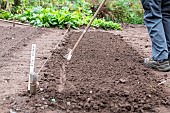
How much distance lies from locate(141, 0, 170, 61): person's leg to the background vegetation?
4.90 meters

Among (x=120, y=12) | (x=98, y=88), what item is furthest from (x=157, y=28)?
(x=120, y=12)

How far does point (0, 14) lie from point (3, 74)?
6701 millimetres

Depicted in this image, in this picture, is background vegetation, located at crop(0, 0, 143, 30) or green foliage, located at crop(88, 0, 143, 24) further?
green foliage, located at crop(88, 0, 143, 24)

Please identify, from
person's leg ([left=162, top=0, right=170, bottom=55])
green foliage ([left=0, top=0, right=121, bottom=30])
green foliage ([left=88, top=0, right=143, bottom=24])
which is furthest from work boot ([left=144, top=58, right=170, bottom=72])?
green foliage ([left=88, top=0, right=143, bottom=24])

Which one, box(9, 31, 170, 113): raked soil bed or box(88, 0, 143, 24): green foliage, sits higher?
box(9, 31, 170, 113): raked soil bed

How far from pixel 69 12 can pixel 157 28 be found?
6.48m

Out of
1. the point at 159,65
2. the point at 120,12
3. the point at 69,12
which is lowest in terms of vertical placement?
the point at 120,12

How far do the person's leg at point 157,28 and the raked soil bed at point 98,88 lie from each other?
252 mm

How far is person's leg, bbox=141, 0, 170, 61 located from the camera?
3.86m

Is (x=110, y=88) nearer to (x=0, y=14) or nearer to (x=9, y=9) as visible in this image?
(x=0, y=14)

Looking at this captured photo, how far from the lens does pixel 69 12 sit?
33.3 feet

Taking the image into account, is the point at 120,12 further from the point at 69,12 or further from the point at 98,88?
the point at 98,88

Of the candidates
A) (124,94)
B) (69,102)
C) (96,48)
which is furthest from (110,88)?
(96,48)

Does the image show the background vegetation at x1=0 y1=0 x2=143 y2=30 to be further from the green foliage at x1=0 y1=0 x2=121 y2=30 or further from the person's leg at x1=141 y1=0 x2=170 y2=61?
the person's leg at x1=141 y1=0 x2=170 y2=61
